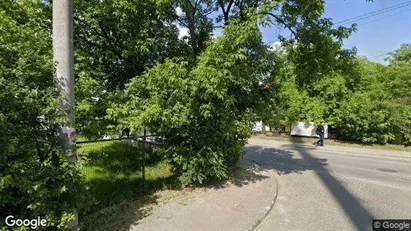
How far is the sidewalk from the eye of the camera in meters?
4.75

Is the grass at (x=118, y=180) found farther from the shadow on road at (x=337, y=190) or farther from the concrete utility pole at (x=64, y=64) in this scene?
the shadow on road at (x=337, y=190)

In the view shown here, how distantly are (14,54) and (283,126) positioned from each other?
821 inches

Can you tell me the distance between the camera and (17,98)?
3.86 metres

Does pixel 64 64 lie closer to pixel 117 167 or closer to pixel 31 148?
pixel 31 148

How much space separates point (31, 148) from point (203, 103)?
335 centimetres

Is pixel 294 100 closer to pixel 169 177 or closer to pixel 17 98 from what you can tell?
pixel 169 177

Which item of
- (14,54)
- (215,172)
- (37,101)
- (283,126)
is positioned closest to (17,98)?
(37,101)

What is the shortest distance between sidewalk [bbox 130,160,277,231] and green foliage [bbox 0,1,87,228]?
1.31 meters

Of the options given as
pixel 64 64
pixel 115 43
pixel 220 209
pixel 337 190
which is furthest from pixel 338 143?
pixel 64 64

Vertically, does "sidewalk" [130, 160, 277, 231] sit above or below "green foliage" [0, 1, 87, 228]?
below

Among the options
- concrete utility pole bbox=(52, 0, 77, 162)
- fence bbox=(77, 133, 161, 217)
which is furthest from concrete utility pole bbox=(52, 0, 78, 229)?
fence bbox=(77, 133, 161, 217)

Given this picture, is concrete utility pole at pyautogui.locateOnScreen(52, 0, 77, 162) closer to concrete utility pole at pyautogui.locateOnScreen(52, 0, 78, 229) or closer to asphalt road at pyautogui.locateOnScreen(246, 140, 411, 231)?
concrete utility pole at pyautogui.locateOnScreen(52, 0, 78, 229)

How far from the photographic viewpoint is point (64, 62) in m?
4.31

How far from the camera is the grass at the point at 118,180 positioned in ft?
18.5
